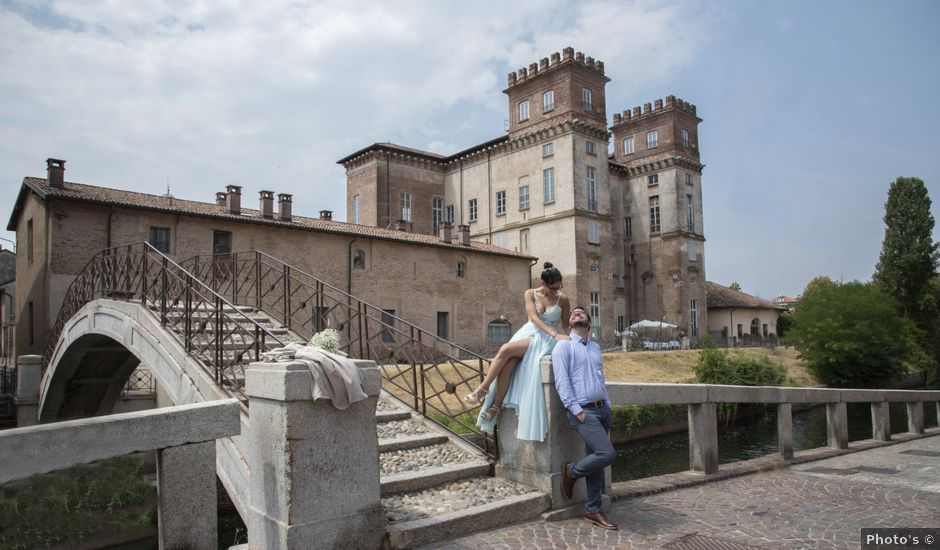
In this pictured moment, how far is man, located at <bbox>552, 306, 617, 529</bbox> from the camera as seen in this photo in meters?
5.21

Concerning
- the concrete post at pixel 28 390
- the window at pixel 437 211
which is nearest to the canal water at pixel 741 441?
the concrete post at pixel 28 390

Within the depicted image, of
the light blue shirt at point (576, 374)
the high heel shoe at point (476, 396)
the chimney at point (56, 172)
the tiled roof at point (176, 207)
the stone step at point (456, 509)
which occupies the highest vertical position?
the chimney at point (56, 172)

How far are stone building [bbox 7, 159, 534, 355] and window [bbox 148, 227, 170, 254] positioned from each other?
0.12ft

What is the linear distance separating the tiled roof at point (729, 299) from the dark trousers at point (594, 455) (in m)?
47.4

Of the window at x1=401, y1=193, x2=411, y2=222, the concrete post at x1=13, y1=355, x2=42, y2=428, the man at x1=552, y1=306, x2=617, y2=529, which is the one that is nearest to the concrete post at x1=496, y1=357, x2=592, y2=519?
the man at x1=552, y1=306, x2=617, y2=529

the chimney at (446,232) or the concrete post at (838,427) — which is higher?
the chimney at (446,232)

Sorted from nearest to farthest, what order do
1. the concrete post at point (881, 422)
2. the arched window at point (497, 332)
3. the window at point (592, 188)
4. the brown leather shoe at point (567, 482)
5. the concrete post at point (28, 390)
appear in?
1. the brown leather shoe at point (567, 482)
2. the concrete post at point (881, 422)
3. the concrete post at point (28, 390)
4. the arched window at point (497, 332)
5. the window at point (592, 188)

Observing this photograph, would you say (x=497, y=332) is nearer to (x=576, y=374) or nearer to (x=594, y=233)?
(x=594, y=233)

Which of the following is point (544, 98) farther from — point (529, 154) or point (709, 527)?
point (709, 527)

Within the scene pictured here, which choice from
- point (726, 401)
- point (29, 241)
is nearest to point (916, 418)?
point (726, 401)

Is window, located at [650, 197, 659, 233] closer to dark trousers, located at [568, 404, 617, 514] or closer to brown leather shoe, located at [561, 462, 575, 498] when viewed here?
brown leather shoe, located at [561, 462, 575, 498]

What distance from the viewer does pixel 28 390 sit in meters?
18.2

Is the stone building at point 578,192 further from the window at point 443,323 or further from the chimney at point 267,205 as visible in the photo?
the chimney at point 267,205

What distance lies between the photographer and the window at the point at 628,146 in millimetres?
51031
